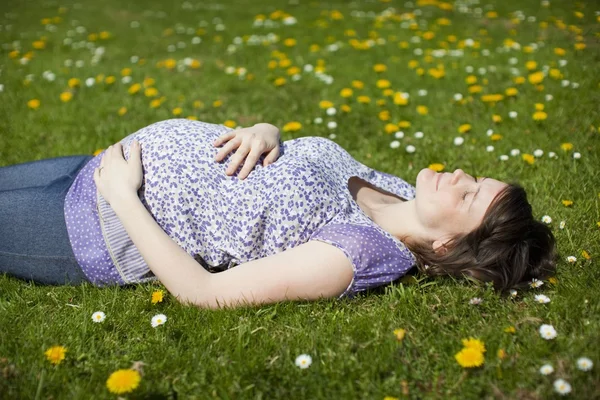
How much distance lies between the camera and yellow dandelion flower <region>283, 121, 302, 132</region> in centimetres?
437

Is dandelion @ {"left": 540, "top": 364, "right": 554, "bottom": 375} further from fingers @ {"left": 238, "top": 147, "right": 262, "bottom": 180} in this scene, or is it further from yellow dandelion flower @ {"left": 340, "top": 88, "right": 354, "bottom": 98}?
yellow dandelion flower @ {"left": 340, "top": 88, "right": 354, "bottom": 98}

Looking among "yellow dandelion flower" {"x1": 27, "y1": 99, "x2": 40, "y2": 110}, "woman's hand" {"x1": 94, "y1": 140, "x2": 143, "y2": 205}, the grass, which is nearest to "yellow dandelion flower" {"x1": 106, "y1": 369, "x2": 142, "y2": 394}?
the grass

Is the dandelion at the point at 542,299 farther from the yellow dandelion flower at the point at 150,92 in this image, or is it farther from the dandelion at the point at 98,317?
the yellow dandelion flower at the point at 150,92

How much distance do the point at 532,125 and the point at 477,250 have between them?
2265mm

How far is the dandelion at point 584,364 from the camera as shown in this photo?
1985 mm

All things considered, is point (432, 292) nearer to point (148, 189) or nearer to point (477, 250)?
point (477, 250)

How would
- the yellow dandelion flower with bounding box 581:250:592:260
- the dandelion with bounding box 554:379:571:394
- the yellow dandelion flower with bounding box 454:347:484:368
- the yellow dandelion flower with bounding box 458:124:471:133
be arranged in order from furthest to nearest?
the yellow dandelion flower with bounding box 458:124:471:133, the yellow dandelion flower with bounding box 581:250:592:260, the yellow dandelion flower with bounding box 454:347:484:368, the dandelion with bounding box 554:379:571:394

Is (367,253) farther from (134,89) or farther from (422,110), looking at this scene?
(134,89)

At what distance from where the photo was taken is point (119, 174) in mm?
2576

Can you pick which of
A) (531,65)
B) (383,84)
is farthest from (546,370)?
(531,65)

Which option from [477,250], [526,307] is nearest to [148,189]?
[477,250]

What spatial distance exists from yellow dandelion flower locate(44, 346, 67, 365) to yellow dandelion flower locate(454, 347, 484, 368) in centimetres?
157

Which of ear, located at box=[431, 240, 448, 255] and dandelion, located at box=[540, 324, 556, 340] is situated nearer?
dandelion, located at box=[540, 324, 556, 340]

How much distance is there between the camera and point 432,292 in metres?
2.65
